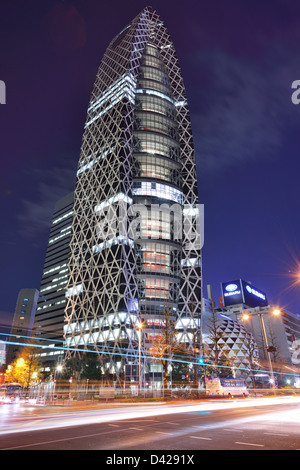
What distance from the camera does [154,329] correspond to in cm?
8125

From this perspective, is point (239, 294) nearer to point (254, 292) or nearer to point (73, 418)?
point (254, 292)

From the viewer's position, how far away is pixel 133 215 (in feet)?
282

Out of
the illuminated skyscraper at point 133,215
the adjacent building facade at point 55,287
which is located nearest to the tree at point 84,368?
the illuminated skyscraper at point 133,215

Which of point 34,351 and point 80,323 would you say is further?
point 80,323

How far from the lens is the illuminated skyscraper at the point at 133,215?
79.2 metres

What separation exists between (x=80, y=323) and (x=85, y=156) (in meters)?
56.8

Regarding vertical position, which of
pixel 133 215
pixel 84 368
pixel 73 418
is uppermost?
pixel 133 215

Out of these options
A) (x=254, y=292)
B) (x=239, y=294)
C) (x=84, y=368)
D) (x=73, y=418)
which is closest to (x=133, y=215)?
(x=84, y=368)

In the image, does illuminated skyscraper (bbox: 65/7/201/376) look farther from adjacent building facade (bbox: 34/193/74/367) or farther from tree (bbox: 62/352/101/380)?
adjacent building facade (bbox: 34/193/74/367)

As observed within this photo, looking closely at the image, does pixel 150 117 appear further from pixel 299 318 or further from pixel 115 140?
pixel 299 318

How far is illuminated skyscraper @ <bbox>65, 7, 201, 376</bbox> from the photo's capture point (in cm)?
7925

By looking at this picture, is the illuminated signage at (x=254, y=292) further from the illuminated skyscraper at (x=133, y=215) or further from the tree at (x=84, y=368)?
the tree at (x=84, y=368)

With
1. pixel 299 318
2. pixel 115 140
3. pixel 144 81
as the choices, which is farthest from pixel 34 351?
pixel 299 318

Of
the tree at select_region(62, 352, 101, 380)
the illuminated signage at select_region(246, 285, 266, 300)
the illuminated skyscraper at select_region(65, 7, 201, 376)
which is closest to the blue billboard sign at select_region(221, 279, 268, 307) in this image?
the illuminated signage at select_region(246, 285, 266, 300)
